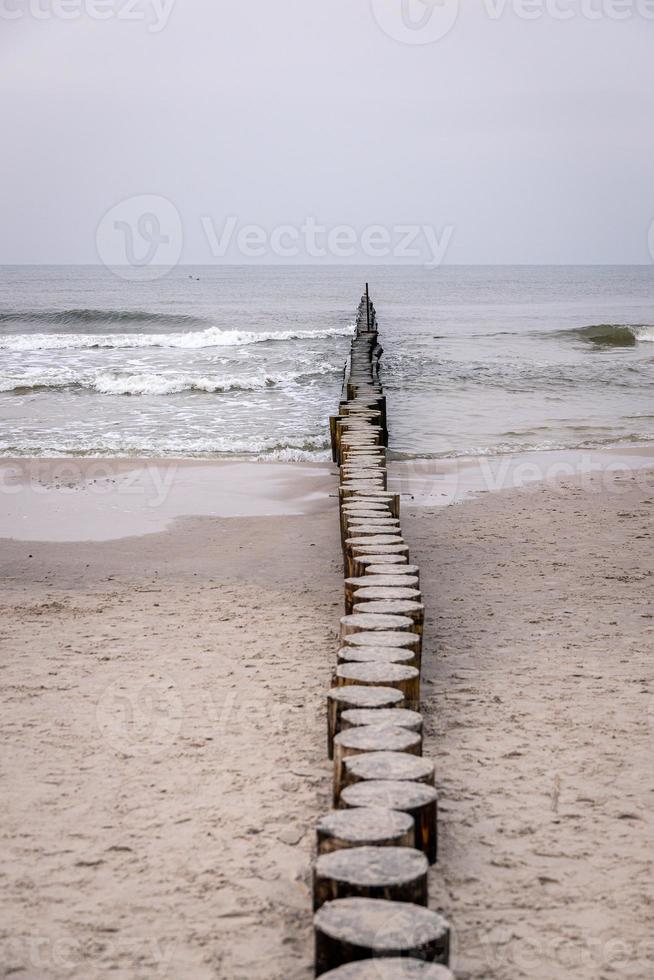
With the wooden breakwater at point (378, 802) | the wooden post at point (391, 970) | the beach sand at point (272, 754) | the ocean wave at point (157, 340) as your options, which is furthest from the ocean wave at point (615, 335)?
the wooden post at point (391, 970)

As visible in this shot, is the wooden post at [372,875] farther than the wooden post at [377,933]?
Yes

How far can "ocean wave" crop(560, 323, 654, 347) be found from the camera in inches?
1198

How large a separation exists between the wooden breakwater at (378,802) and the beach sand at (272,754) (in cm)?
32

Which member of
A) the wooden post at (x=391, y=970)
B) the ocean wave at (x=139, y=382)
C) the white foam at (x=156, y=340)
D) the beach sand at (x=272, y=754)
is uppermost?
the white foam at (x=156, y=340)

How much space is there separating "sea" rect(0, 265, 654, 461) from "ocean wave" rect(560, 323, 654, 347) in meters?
0.07

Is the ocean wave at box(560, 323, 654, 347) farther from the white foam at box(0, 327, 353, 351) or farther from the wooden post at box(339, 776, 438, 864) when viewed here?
the wooden post at box(339, 776, 438, 864)

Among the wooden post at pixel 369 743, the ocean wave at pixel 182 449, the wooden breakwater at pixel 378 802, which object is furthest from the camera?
the ocean wave at pixel 182 449

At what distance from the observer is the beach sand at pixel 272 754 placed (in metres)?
2.79

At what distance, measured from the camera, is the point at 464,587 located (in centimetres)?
618

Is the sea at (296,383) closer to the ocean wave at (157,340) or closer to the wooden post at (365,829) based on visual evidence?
the ocean wave at (157,340)

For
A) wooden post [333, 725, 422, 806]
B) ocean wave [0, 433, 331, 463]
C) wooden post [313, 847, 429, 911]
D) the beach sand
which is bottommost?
the beach sand

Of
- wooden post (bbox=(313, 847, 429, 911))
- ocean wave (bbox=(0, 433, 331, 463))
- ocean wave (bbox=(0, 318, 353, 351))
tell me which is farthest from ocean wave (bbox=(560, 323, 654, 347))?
wooden post (bbox=(313, 847, 429, 911))

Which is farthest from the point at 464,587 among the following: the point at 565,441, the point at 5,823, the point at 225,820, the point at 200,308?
the point at 200,308

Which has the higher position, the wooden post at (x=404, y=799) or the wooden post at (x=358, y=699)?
the wooden post at (x=358, y=699)
